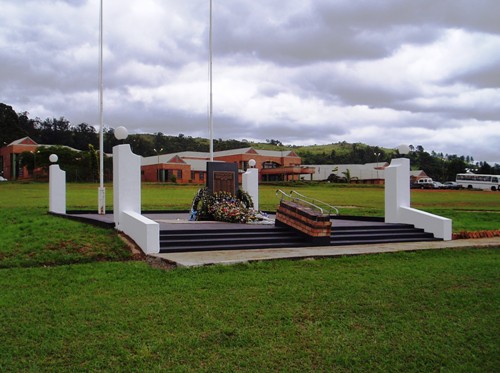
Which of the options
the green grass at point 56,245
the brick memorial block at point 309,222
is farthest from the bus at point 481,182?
the green grass at point 56,245

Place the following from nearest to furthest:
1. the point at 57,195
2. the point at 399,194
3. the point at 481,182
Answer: the point at 399,194 → the point at 57,195 → the point at 481,182

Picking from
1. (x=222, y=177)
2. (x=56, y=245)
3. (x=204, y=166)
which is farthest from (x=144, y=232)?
(x=204, y=166)

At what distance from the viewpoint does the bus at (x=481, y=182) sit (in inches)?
2425

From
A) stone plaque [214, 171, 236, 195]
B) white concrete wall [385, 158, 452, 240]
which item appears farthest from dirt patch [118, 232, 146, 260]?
white concrete wall [385, 158, 452, 240]

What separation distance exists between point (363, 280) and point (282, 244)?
12.1 feet

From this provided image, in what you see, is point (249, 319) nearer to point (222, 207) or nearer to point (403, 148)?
point (222, 207)

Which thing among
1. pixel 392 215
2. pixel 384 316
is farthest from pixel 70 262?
pixel 392 215

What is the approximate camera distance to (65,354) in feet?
13.8

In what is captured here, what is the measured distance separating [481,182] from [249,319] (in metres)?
64.9

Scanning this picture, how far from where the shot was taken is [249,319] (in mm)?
5215

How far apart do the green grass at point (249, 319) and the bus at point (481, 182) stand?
2367 inches

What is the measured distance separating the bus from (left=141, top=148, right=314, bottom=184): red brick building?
20.1m

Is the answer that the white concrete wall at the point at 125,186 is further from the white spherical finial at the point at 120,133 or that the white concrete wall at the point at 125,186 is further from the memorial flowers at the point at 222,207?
the memorial flowers at the point at 222,207

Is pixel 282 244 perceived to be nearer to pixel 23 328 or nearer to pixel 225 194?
pixel 225 194
